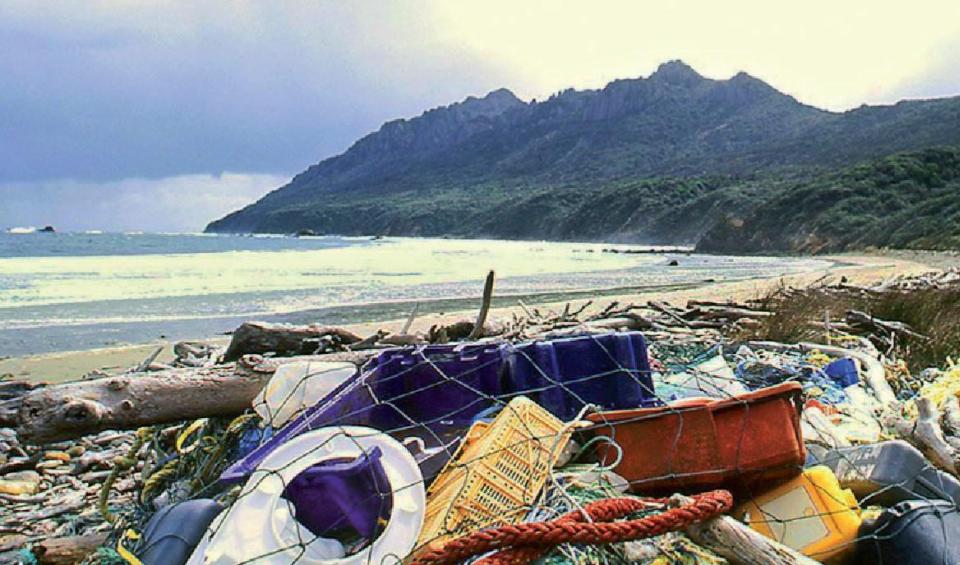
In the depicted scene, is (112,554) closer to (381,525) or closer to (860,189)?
(381,525)

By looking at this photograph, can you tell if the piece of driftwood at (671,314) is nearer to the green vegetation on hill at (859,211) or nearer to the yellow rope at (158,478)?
the yellow rope at (158,478)

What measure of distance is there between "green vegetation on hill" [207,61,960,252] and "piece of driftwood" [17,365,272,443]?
112ft

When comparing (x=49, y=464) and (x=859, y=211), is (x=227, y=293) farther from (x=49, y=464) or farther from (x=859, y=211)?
(x=859, y=211)

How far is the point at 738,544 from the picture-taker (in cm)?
234

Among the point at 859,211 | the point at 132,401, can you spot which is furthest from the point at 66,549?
the point at 859,211

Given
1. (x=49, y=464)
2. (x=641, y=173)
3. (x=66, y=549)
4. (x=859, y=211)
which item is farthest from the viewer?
(x=641, y=173)

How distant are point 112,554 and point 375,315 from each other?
456 inches

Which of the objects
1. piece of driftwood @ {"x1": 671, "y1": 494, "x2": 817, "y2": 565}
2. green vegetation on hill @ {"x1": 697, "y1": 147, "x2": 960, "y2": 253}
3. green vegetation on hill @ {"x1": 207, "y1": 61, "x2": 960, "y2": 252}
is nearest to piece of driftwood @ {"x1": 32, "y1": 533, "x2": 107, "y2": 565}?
piece of driftwood @ {"x1": 671, "y1": 494, "x2": 817, "y2": 565}

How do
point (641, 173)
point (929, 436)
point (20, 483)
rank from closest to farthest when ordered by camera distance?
point (929, 436) → point (20, 483) → point (641, 173)

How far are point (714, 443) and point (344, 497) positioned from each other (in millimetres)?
1427

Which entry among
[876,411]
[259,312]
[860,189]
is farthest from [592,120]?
[876,411]

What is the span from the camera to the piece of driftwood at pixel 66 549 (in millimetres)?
3262

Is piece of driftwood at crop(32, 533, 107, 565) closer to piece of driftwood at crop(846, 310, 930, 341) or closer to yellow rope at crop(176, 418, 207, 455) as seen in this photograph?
yellow rope at crop(176, 418, 207, 455)

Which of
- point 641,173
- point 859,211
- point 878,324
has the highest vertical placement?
point 641,173
